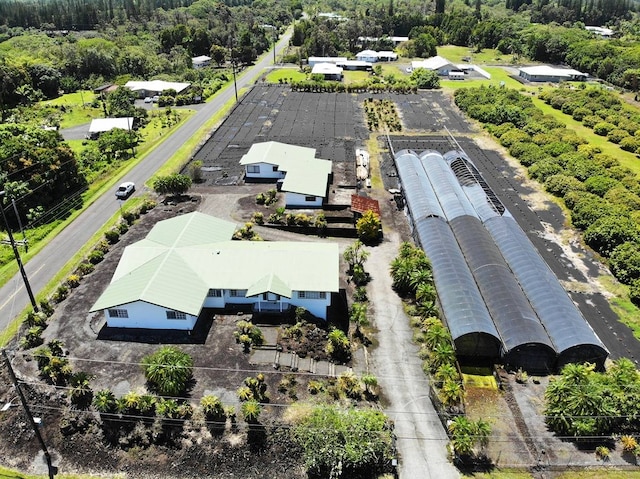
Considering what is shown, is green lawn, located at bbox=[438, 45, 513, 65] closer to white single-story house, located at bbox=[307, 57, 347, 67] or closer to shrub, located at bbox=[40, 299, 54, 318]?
white single-story house, located at bbox=[307, 57, 347, 67]

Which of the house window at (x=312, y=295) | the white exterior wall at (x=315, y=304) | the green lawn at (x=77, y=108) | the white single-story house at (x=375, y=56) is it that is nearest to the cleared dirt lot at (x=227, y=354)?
the white exterior wall at (x=315, y=304)

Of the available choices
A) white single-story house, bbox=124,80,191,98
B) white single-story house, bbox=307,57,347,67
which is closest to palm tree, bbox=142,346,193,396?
white single-story house, bbox=124,80,191,98

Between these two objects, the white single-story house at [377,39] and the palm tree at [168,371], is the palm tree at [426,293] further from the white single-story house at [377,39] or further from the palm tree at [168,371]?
the white single-story house at [377,39]

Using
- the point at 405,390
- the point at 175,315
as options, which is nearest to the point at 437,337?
the point at 405,390

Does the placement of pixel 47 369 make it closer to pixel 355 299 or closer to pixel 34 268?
→ pixel 34 268

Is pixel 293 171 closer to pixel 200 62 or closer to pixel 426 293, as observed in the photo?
pixel 426 293

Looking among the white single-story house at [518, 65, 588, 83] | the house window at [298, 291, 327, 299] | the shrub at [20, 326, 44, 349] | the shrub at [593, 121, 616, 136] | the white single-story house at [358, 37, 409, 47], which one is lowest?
the shrub at [20, 326, 44, 349]
